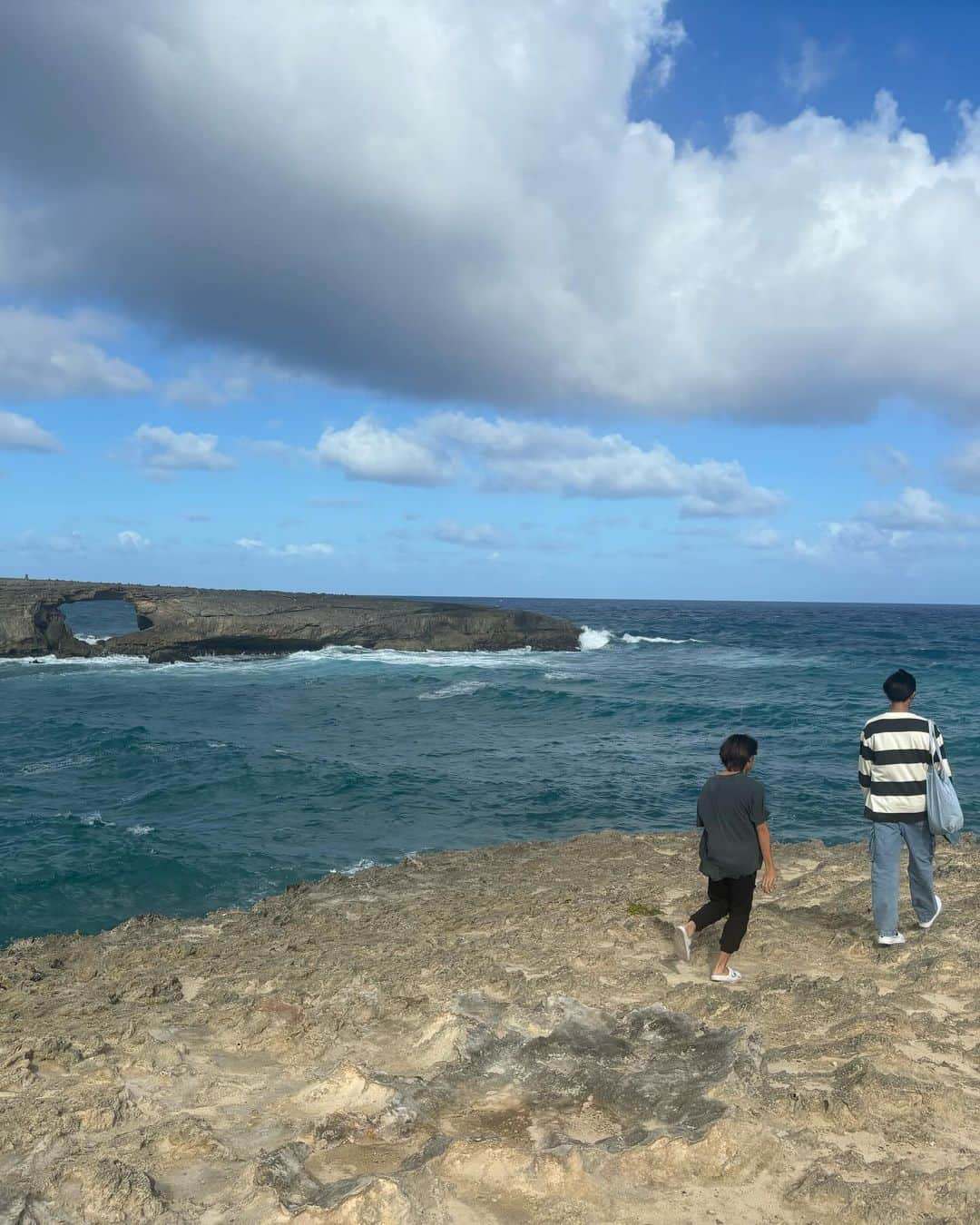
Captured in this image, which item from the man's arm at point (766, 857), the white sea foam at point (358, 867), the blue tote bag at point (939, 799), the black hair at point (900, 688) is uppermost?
the black hair at point (900, 688)

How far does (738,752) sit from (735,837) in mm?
581

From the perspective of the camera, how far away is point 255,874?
11.5 meters

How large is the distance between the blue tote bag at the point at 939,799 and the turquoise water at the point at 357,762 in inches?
282

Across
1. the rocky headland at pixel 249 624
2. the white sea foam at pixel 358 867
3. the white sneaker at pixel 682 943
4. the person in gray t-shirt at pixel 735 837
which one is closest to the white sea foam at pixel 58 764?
the white sea foam at pixel 358 867

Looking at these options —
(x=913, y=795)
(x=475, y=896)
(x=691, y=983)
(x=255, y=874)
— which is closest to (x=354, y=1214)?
(x=691, y=983)

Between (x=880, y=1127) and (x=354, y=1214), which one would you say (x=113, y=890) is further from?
(x=880, y=1127)

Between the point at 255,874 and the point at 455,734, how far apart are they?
1103cm

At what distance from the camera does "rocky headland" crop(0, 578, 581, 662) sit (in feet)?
139

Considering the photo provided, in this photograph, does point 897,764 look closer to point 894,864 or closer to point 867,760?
point 867,760

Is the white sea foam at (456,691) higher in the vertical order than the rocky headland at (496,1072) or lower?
lower

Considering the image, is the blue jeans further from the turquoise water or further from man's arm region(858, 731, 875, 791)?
the turquoise water

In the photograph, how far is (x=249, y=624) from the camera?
44.6 m

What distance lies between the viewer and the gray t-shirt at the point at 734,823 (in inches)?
234

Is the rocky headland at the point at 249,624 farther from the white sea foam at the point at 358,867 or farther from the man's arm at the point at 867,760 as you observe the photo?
the man's arm at the point at 867,760
